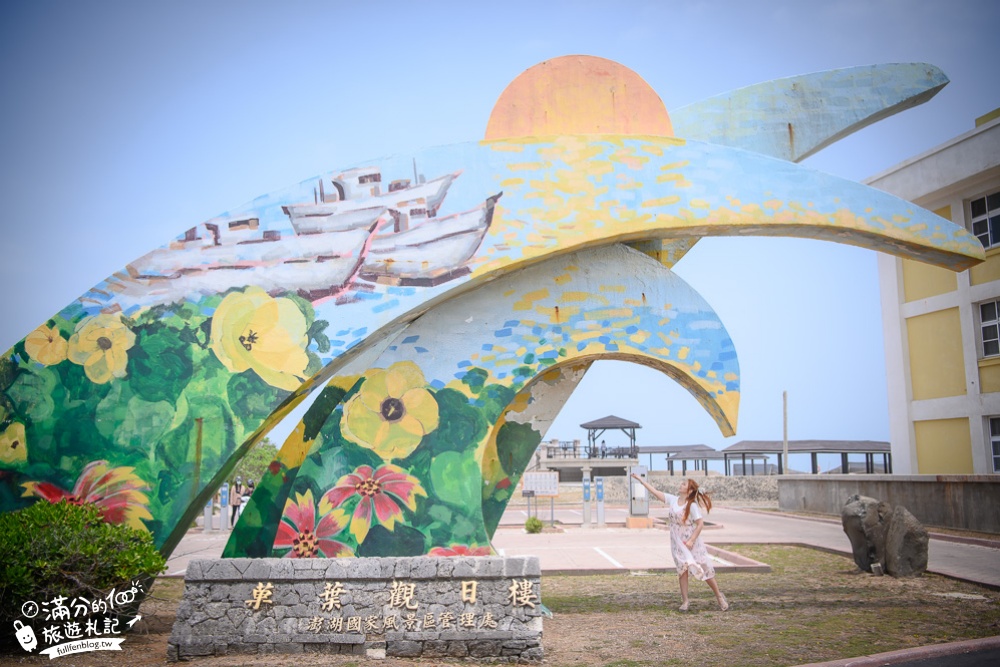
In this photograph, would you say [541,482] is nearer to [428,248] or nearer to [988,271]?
[988,271]

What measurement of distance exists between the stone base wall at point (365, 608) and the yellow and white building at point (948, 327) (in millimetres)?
17840

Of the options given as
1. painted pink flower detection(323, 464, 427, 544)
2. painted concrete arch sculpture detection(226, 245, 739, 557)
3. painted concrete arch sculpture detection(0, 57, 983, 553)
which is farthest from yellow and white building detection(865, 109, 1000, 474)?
painted pink flower detection(323, 464, 427, 544)

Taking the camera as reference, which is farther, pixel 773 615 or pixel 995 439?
pixel 995 439

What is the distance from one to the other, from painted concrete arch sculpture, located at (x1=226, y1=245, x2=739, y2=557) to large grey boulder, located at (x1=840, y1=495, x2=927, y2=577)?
14.5ft

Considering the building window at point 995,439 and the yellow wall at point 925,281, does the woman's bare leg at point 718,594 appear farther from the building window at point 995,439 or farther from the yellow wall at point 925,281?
the yellow wall at point 925,281

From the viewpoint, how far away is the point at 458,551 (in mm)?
7777

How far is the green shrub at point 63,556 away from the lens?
6793 mm

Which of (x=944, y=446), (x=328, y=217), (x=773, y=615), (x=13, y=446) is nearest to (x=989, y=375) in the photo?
(x=944, y=446)

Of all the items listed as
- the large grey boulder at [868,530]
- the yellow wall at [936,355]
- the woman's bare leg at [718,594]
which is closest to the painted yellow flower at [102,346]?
the woman's bare leg at [718,594]

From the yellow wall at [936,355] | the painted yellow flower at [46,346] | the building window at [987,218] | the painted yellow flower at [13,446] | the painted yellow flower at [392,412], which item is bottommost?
the painted yellow flower at [13,446]

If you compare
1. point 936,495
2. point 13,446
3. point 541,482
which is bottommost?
point 936,495

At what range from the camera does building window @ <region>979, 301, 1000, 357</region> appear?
68.3 feet

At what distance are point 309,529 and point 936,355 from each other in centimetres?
2001

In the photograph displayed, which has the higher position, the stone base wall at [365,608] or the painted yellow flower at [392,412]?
the painted yellow flower at [392,412]
